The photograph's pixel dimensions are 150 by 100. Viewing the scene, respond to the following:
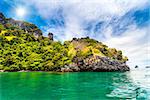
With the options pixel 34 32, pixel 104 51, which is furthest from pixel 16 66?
pixel 34 32

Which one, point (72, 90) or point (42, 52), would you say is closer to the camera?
point (72, 90)

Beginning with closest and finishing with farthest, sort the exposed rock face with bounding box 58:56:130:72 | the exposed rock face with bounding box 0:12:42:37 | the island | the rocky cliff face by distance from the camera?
1. the island
2. the exposed rock face with bounding box 58:56:130:72
3. the rocky cliff face
4. the exposed rock face with bounding box 0:12:42:37

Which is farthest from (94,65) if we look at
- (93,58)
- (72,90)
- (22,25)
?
(22,25)

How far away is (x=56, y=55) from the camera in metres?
85.8

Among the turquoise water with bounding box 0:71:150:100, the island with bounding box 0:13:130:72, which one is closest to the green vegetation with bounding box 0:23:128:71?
the island with bounding box 0:13:130:72

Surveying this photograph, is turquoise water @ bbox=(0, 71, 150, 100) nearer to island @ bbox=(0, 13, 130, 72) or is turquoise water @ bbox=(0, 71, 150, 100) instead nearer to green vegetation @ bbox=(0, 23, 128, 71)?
island @ bbox=(0, 13, 130, 72)

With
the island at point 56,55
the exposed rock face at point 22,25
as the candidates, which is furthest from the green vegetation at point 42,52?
the exposed rock face at point 22,25

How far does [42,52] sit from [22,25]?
179 feet

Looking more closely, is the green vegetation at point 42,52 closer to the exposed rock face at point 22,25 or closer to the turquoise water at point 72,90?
the exposed rock face at point 22,25

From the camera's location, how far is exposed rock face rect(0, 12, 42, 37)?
131125mm

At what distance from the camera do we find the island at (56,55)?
79062 mm

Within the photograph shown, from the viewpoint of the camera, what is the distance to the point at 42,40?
107312 millimetres

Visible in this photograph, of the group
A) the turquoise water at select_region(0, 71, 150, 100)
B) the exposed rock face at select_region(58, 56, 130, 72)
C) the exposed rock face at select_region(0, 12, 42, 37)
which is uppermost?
the exposed rock face at select_region(0, 12, 42, 37)

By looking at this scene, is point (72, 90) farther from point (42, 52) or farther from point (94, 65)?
point (42, 52)
